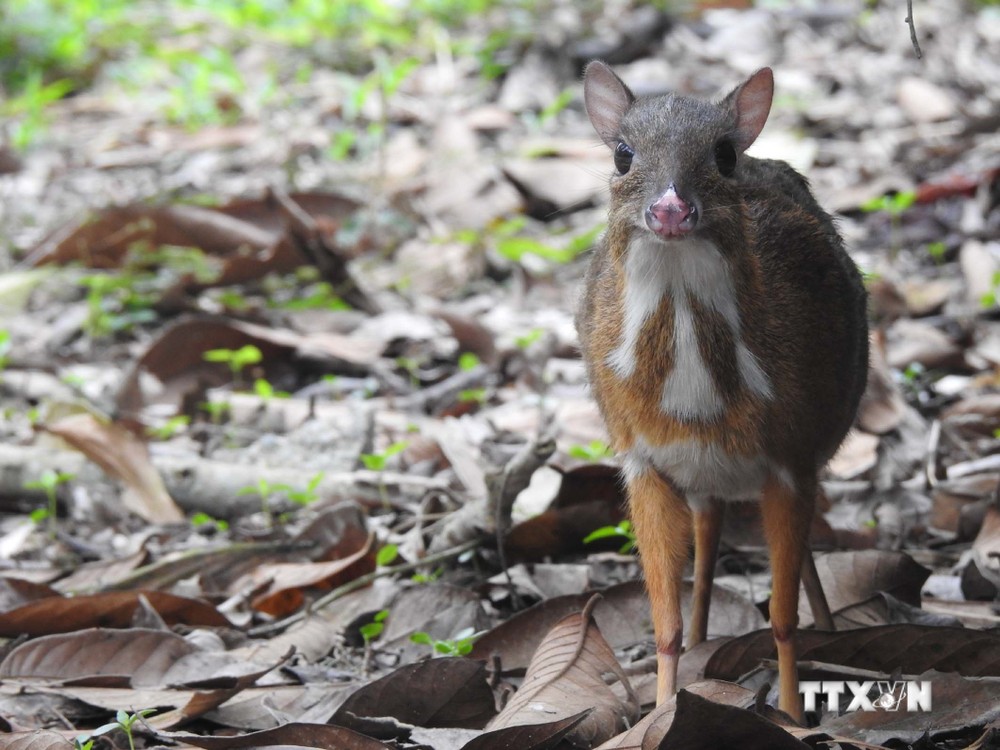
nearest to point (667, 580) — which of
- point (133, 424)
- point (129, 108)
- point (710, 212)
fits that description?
point (710, 212)

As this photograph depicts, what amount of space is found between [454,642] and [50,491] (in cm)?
239

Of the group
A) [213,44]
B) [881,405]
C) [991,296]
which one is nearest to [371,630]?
[881,405]

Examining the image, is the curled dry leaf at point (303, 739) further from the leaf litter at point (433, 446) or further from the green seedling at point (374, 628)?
the green seedling at point (374, 628)

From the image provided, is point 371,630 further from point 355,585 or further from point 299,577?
point 299,577

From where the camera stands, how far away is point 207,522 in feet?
19.5

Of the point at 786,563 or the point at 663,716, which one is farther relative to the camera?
the point at 786,563

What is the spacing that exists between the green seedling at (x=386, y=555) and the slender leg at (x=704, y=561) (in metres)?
1.20

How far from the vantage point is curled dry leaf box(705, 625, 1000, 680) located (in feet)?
12.3

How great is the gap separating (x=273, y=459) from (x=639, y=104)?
311 centimetres

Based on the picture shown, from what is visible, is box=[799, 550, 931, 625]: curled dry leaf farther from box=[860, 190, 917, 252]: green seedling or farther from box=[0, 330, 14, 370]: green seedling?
box=[0, 330, 14, 370]: green seedling

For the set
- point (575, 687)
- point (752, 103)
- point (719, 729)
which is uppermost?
point (752, 103)

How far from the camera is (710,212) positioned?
3.49 meters

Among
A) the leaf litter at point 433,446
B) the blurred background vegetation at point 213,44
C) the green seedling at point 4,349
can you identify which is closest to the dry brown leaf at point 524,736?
the leaf litter at point 433,446

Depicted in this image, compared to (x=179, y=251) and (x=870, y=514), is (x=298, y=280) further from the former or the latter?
(x=870, y=514)
